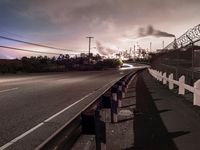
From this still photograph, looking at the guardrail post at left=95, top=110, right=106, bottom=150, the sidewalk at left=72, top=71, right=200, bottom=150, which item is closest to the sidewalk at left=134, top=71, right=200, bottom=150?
the sidewalk at left=72, top=71, right=200, bottom=150

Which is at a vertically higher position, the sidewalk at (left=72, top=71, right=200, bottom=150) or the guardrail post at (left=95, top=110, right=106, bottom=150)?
the guardrail post at (left=95, top=110, right=106, bottom=150)

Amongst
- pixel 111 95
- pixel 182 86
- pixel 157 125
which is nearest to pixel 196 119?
pixel 157 125

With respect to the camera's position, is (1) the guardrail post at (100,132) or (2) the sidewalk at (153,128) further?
(2) the sidewalk at (153,128)

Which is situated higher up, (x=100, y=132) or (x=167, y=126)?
(x=100, y=132)

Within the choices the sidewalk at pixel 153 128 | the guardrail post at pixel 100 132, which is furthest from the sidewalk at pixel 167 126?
the guardrail post at pixel 100 132

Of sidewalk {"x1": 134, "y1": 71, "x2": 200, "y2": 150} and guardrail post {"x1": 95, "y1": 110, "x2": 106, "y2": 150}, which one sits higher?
guardrail post {"x1": 95, "y1": 110, "x2": 106, "y2": 150}

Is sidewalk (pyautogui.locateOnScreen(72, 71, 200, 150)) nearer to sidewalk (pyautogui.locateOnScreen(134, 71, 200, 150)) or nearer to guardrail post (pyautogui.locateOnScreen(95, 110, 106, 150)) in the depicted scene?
sidewalk (pyautogui.locateOnScreen(134, 71, 200, 150))

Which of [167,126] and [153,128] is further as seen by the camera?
[167,126]

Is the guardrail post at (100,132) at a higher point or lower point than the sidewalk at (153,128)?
higher

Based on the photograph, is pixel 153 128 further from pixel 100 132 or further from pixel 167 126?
pixel 100 132

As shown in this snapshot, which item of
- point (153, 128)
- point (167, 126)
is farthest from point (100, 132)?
point (167, 126)

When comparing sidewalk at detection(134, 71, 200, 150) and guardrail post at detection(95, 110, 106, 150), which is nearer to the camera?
guardrail post at detection(95, 110, 106, 150)

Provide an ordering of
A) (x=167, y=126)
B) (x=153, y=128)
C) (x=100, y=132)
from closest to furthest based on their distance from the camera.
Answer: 1. (x=100, y=132)
2. (x=153, y=128)
3. (x=167, y=126)

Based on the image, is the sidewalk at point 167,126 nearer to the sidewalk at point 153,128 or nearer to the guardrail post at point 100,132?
the sidewalk at point 153,128
